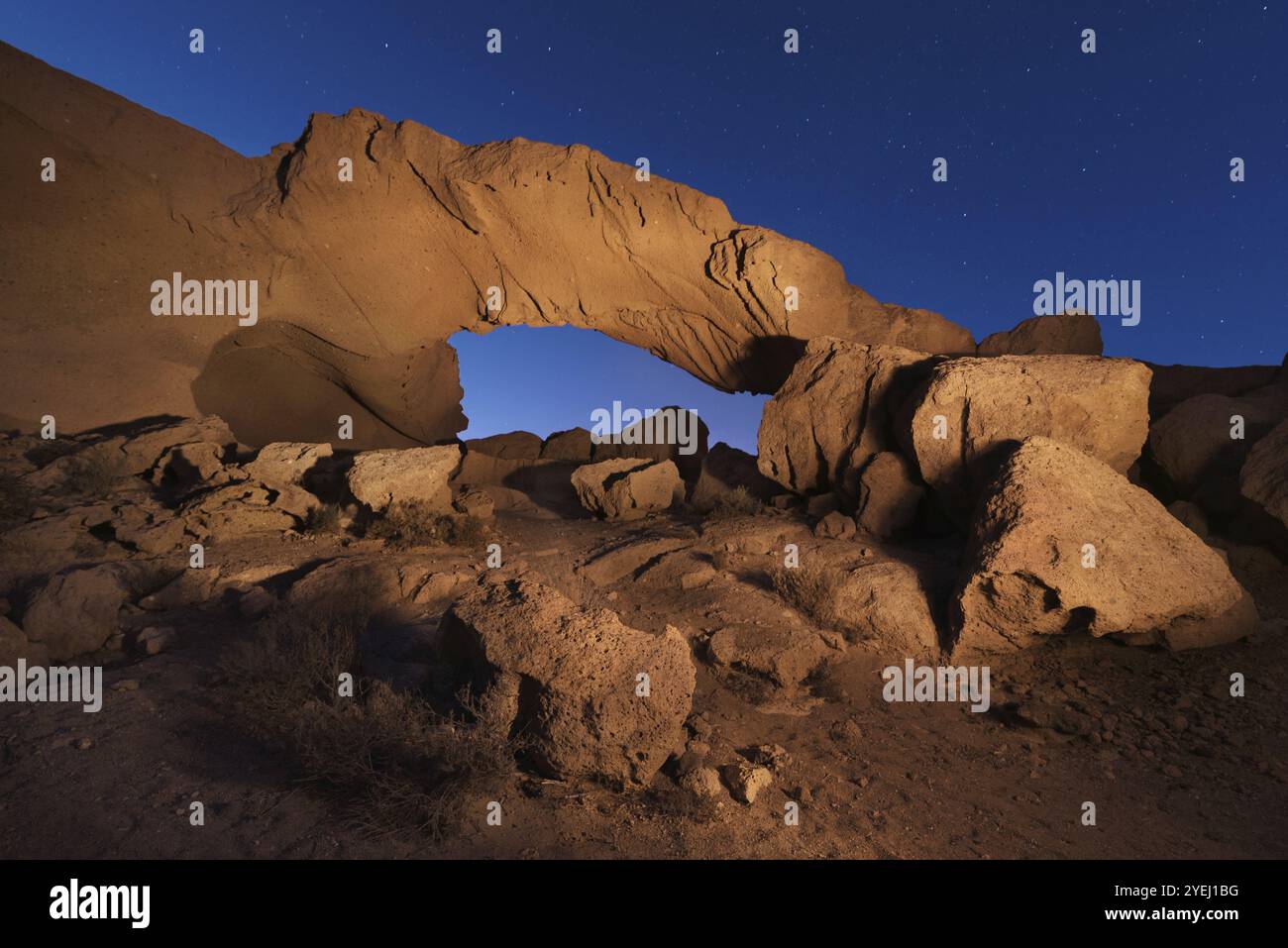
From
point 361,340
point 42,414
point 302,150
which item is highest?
point 302,150

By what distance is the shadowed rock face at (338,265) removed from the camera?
939 cm

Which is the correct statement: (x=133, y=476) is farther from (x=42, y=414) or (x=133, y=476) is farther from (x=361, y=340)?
(x=361, y=340)

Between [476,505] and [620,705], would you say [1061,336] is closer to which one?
[476,505]

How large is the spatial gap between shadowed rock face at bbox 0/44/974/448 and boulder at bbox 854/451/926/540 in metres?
4.51

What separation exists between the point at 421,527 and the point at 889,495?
18.8ft

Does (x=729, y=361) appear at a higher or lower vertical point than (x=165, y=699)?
higher

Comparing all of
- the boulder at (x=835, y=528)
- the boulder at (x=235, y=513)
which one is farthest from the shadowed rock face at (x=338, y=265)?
the boulder at (x=835, y=528)

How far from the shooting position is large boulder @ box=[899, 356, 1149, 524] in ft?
22.9

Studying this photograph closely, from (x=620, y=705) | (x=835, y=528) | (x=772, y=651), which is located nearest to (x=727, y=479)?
(x=835, y=528)

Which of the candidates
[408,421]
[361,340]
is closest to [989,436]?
[361,340]

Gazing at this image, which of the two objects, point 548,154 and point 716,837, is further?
point 548,154

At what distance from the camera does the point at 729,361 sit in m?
13.3

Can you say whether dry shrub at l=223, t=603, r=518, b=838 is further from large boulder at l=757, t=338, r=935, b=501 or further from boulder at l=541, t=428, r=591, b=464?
boulder at l=541, t=428, r=591, b=464
